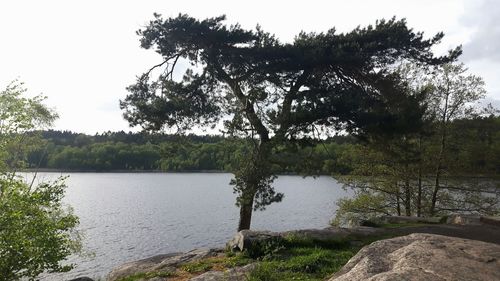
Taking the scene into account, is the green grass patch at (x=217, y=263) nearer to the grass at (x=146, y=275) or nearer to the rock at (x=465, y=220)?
the grass at (x=146, y=275)

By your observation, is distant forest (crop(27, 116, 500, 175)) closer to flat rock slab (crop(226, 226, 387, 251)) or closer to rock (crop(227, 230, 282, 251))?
flat rock slab (crop(226, 226, 387, 251))

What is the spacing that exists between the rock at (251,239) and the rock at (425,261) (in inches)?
235

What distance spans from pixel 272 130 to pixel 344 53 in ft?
14.9

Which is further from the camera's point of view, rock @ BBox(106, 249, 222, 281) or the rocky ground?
rock @ BBox(106, 249, 222, 281)

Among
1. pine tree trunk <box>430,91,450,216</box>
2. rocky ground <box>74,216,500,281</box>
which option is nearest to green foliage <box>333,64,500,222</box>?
pine tree trunk <box>430,91,450,216</box>

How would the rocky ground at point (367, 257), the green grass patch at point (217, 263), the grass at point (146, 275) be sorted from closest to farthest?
1. the rocky ground at point (367, 257)
2. the green grass patch at point (217, 263)
3. the grass at point (146, 275)

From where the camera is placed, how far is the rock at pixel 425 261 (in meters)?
5.64

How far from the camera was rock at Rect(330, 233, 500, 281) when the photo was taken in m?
5.64

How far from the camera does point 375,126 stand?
16516mm

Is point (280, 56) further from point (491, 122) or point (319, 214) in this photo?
point (319, 214)

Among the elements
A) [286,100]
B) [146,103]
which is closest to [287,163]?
[286,100]

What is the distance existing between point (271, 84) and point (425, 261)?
1392cm

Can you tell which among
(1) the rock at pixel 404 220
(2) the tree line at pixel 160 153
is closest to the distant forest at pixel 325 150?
(2) the tree line at pixel 160 153

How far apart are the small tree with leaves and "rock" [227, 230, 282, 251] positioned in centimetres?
292
